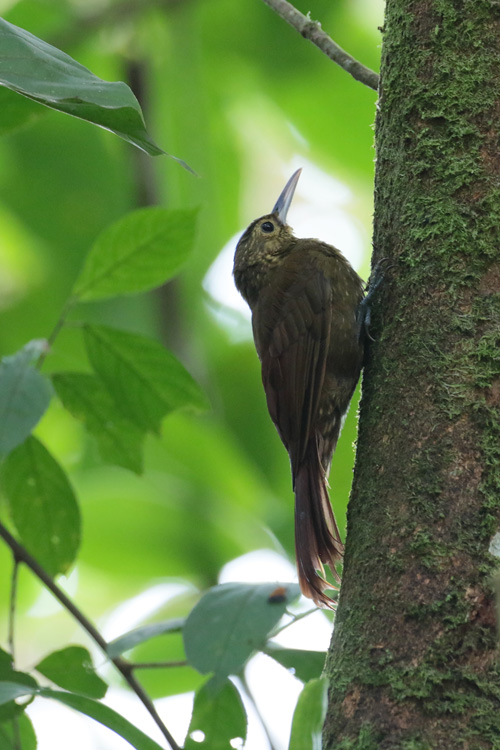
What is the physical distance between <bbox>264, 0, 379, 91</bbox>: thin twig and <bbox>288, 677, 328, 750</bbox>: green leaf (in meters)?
1.64

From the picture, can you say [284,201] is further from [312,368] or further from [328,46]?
[328,46]

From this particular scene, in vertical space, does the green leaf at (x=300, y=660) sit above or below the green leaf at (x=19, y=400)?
below

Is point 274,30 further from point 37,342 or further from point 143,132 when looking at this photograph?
point 143,132

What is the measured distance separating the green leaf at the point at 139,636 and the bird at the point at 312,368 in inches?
26.6

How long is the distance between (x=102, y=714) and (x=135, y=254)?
3.67 ft

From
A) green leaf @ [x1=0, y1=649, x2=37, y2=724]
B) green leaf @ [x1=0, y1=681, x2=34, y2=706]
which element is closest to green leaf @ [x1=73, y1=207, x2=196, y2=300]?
green leaf @ [x1=0, y1=649, x2=37, y2=724]

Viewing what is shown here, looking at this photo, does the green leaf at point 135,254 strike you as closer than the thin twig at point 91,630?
No

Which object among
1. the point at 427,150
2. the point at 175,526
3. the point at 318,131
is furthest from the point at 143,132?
the point at 318,131

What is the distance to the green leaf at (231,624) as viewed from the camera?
4.35 feet

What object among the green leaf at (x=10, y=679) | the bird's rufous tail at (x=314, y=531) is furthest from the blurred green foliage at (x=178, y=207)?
the green leaf at (x=10, y=679)

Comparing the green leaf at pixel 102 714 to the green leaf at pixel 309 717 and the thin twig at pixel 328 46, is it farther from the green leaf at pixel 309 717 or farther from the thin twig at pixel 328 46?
the thin twig at pixel 328 46

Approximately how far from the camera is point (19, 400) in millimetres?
1586

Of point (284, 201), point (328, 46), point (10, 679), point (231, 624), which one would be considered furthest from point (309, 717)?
point (284, 201)

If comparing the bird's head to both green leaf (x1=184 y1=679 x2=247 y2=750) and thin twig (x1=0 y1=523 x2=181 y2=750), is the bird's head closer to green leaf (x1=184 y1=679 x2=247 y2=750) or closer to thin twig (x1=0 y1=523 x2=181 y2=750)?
thin twig (x1=0 y1=523 x2=181 y2=750)
